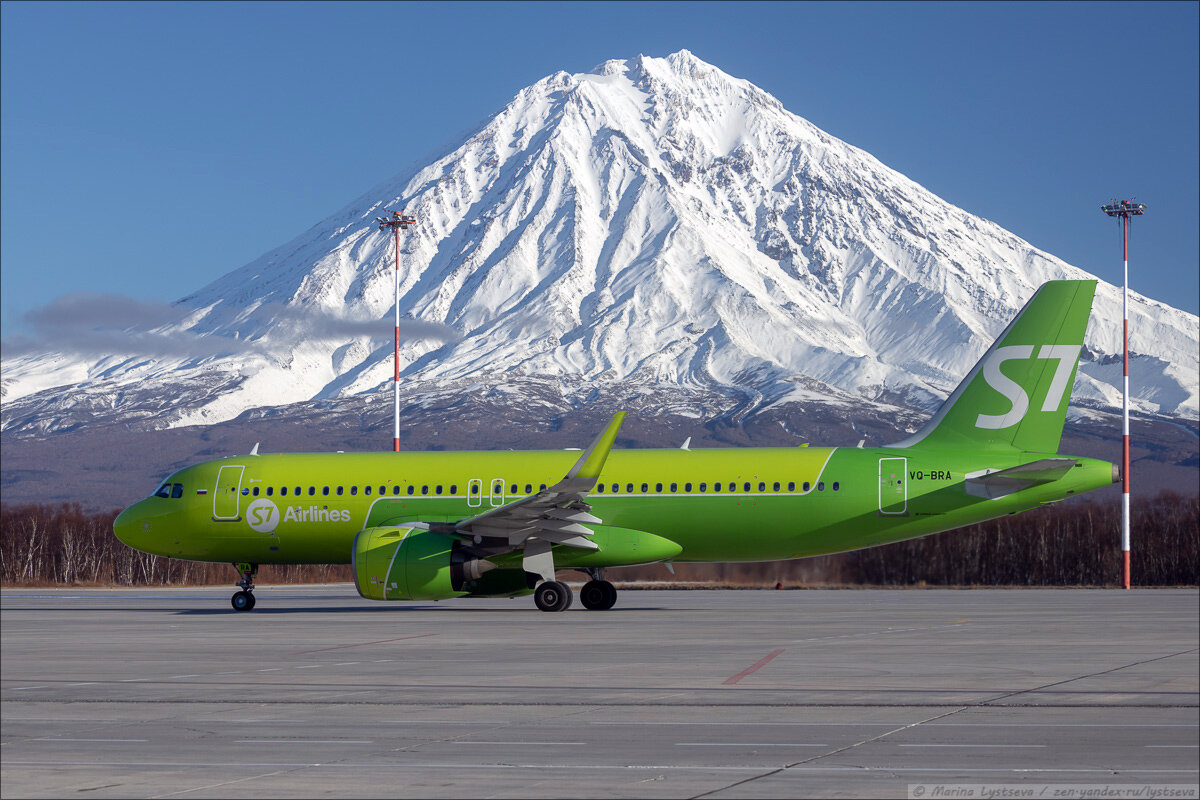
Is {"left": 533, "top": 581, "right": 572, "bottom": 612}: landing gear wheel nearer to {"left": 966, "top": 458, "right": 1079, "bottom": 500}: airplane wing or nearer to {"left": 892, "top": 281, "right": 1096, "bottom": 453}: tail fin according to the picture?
{"left": 892, "top": 281, "right": 1096, "bottom": 453}: tail fin

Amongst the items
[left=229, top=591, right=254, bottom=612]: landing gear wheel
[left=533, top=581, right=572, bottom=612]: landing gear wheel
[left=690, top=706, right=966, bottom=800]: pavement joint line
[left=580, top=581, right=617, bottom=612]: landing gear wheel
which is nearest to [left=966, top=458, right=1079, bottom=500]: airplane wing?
[left=580, top=581, right=617, bottom=612]: landing gear wheel

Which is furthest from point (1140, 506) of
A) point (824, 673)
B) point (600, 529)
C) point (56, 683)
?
point (56, 683)

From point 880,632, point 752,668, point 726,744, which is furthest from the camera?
point 880,632

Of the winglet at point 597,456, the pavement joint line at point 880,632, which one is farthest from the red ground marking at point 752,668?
the winglet at point 597,456

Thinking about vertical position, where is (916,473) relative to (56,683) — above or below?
above

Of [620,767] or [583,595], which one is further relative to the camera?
[583,595]

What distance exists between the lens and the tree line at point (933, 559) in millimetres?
58594

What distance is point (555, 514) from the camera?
30109 mm

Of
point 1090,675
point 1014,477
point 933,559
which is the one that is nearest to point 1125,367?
point 933,559

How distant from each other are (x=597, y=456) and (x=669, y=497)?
3.48 m

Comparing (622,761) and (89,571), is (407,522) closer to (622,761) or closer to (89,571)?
(622,761)

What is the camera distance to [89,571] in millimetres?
67625

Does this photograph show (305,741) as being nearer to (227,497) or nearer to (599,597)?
(599,597)

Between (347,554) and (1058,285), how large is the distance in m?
18.3
